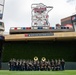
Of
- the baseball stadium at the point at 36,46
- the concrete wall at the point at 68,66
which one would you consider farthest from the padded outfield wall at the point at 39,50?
the concrete wall at the point at 68,66

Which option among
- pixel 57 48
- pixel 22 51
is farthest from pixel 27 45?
pixel 57 48

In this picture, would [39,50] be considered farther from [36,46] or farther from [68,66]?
[68,66]

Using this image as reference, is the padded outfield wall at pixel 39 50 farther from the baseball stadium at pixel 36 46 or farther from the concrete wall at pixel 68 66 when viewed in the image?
the concrete wall at pixel 68 66

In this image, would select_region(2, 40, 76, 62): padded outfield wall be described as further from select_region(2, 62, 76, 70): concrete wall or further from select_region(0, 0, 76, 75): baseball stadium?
select_region(2, 62, 76, 70): concrete wall

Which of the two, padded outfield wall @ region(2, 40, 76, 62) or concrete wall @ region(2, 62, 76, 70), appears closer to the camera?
concrete wall @ region(2, 62, 76, 70)

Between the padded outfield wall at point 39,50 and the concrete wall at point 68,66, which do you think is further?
the padded outfield wall at point 39,50

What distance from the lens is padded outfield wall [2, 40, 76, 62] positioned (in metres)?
53.3

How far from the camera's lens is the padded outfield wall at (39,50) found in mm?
53344

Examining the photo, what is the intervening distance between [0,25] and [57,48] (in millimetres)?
16974

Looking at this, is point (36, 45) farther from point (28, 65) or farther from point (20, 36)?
point (28, 65)

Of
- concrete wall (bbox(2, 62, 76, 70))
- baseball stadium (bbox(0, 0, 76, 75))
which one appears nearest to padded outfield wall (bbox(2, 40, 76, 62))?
baseball stadium (bbox(0, 0, 76, 75))

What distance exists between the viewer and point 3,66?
5100 centimetres

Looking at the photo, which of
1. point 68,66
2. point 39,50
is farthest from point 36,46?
point 68,66

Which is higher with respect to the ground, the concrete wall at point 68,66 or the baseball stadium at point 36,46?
the baseball stadium at point 36,46
